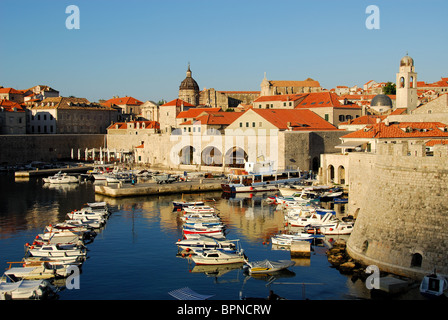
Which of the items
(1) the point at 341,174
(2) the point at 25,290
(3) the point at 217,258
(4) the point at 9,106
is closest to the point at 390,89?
(1) the point at 341,174

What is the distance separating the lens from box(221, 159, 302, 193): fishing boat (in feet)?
121

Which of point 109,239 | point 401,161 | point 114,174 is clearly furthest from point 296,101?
point 401,161

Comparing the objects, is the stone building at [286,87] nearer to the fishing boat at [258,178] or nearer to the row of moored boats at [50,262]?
the fishing boat at [258,178]

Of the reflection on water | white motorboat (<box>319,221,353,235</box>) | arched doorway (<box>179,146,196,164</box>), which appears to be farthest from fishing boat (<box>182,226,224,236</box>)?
arched doorway (<box>179,146,196,164</box>)

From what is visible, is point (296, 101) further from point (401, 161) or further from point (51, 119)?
point (401, 161)

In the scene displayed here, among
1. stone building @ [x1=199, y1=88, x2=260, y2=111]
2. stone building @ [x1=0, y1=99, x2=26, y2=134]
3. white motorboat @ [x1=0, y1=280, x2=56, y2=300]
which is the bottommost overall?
white motorboat @ [x1=0, y1=280, x2=56, y2=300]

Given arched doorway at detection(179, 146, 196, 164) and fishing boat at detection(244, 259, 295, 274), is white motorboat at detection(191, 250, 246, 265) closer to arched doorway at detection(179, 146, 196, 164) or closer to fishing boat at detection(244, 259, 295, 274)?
fishing boat at detection(244, 259, 295, 274)

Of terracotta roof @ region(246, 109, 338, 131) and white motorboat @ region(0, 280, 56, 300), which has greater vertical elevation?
terracotta roof @ region(246, 109, 338, 131)

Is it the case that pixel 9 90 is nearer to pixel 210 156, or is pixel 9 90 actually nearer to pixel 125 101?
pixel 125 101

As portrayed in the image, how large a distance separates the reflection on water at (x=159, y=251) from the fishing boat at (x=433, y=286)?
1.80 metres

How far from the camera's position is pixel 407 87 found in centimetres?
4756

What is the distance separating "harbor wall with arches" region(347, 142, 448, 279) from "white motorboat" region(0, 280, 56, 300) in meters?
9.64

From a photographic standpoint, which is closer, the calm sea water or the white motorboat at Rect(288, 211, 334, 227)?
the calm sea water

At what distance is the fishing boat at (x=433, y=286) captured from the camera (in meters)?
13.4
